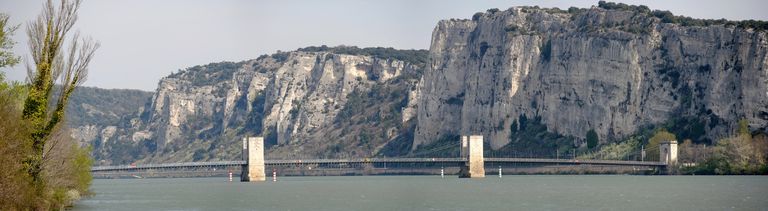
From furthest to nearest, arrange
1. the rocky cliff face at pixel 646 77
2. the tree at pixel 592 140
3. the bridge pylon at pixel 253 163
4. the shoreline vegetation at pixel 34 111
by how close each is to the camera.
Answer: the tree at pixel 592 140 → the rocky cliff face at pixel 646 77 → the bridge pylon at pixel 253 163 → the shoreline vegetation at pixel 34 111

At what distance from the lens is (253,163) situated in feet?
548

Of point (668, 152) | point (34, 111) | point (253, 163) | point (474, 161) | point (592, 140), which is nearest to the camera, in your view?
point (34, 111)

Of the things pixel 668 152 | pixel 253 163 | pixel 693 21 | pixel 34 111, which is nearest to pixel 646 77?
pixel 693 21

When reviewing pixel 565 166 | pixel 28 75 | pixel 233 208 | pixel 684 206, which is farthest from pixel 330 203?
pixel 565 166

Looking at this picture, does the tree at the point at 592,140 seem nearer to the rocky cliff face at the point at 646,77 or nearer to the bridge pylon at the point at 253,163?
the rocky cliff face at the point at 646,77

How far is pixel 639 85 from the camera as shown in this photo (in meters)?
183

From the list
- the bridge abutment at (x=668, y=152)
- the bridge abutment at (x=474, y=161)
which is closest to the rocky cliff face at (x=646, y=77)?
the bridge abutment at (x=668, y=152)

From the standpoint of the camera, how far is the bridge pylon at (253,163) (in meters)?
166

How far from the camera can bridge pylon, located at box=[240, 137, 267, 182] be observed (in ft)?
546

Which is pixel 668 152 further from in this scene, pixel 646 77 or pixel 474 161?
pixel 646 77

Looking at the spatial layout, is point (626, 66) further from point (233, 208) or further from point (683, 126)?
point (233, 208)

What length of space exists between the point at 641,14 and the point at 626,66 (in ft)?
35.5

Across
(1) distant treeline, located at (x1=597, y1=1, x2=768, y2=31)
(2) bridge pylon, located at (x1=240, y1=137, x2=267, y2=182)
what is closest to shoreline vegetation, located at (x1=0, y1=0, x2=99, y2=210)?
(2) bridge pylon, located at (x1=240, y1=137, x2=267, y2=182)

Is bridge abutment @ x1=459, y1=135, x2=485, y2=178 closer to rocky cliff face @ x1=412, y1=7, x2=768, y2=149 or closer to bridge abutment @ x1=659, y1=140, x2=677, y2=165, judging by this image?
rocky cliff face @ x1=412, y1=7, x2=768, y2=149
